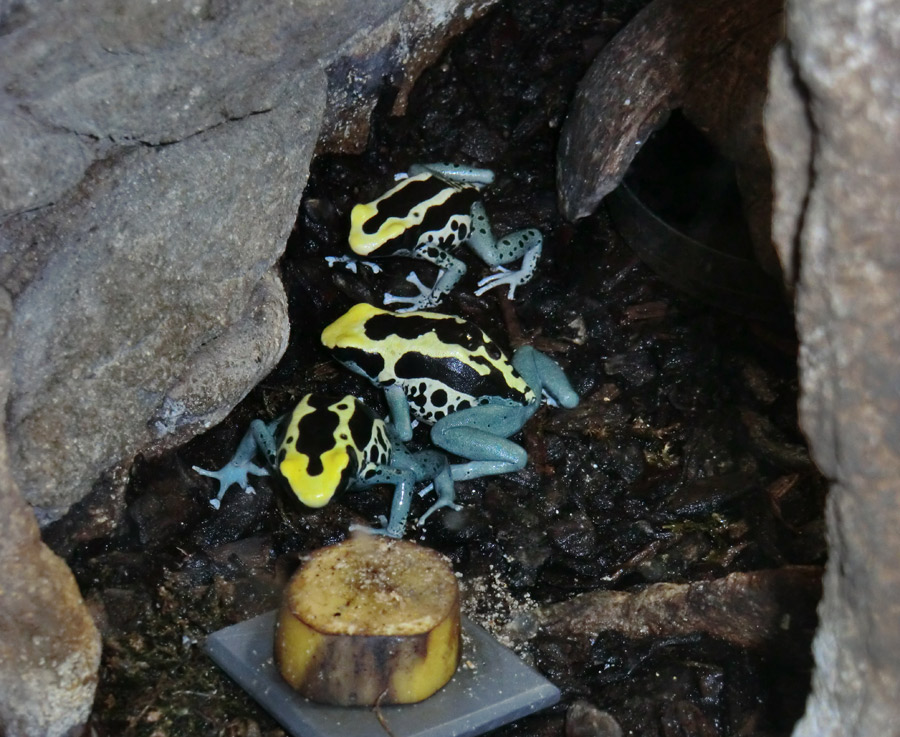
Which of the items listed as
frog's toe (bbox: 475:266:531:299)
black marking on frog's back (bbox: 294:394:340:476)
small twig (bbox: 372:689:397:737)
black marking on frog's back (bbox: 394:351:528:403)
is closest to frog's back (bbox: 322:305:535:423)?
black marking on frog's back (bbox: 394:351:528:403)

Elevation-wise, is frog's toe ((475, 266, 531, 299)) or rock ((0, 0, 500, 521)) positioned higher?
rock ((0, 0, 500, 521))

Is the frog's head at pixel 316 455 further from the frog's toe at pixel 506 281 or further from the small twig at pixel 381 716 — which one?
the frog's toe at pixel 506 281

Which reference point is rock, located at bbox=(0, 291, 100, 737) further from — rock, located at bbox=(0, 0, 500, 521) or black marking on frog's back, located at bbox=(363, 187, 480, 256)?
black marking on frog's back, located at bbox=(363, 187, 480, 256)

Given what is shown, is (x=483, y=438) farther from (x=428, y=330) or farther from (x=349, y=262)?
(x=349, y=262)

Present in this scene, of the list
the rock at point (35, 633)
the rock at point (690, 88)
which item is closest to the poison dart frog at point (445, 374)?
the rock at point (690, 88)

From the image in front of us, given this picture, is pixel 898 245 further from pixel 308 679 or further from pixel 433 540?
pixel 433 540

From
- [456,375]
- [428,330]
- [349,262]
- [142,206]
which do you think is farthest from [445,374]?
[142,206]

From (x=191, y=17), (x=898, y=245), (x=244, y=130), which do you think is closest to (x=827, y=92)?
(x=898, y=245)

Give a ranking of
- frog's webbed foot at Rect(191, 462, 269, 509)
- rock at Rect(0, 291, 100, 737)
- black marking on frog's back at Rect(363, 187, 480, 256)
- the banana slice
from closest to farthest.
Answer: rock at Rect(0, 291, 100, 737), the banana slice, frog's webbed foot at Rect(191, 462, 269, 509), black marking on frog's back at Rect(363, 187, 480, 256)
